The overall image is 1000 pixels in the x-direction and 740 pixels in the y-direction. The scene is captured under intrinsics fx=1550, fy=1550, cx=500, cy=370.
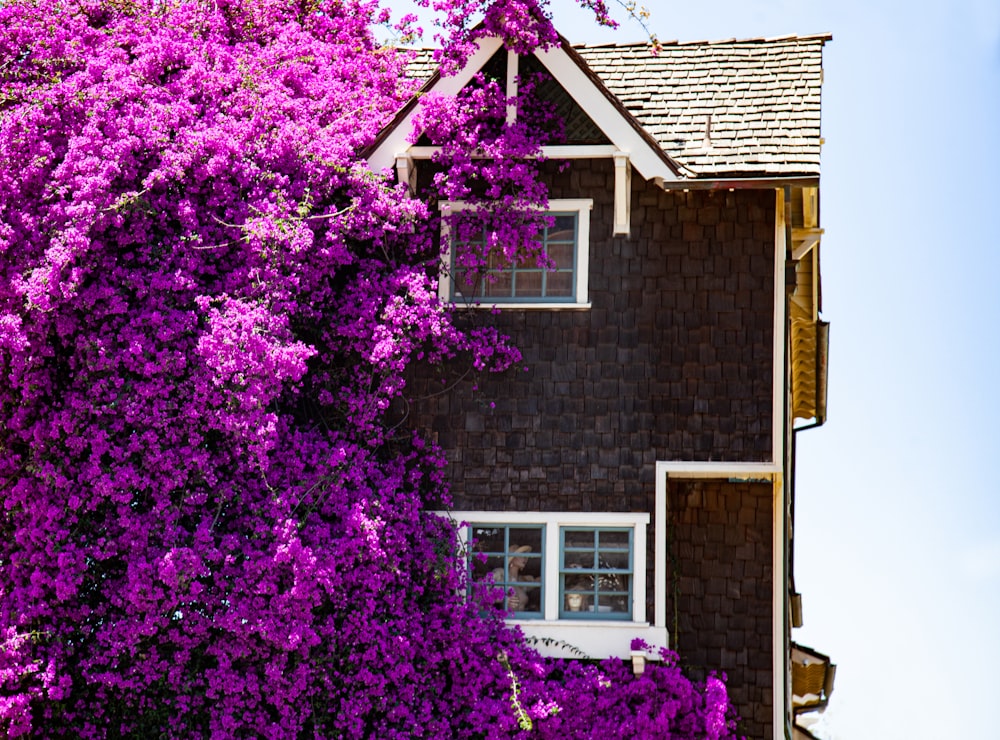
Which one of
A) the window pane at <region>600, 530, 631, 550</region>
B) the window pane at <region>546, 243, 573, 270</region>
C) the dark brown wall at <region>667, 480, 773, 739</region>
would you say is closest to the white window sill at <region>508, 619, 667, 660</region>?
the dark brown wall at <region>667, 480, 773, 739</region>

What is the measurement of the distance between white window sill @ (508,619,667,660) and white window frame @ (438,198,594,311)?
3764 mm

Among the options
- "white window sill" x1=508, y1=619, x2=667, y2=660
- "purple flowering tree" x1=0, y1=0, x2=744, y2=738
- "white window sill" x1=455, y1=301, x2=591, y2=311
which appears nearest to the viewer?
"purple flowering tree" x1=0, y1=0, x2=744, y2=738

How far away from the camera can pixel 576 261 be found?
1880 cm

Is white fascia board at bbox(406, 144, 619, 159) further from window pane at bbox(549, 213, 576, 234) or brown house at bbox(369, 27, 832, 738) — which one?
window pane at bbox(549, 213, 576, 234)

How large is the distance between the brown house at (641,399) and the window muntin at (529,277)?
27 mm

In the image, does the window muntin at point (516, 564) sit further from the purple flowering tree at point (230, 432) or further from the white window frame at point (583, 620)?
the purple flowering tree at point (230, 432)

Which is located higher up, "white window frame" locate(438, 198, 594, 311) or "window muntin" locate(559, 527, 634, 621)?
"white window frame" locate(438, 198, 594, 311)

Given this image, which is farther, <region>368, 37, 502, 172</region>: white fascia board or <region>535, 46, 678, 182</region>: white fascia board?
<region>368, 37, 502, 172</region>: white fascia board

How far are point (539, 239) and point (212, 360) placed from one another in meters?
4.38

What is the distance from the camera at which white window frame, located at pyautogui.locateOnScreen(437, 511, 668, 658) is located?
1781 cm

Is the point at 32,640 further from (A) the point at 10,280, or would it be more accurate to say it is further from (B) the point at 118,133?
(B) the point at 118,133

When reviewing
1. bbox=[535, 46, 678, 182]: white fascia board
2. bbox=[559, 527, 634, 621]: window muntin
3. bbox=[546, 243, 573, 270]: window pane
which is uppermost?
Result: bbox=[535, 46, 678, 182]: white fascia board

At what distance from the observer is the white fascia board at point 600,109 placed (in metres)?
18.5

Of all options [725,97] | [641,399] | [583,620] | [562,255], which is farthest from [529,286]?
[583,620]
